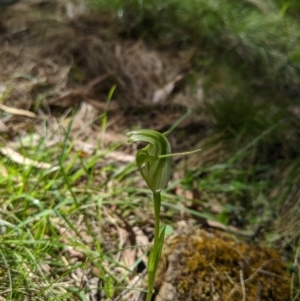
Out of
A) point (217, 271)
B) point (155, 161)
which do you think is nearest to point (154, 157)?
point (155, 161)

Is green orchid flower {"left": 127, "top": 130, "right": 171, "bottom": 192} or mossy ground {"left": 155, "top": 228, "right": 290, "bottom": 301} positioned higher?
green orchid flower {"left": 127, "top": 130, "right": 171, "bottom": 192}

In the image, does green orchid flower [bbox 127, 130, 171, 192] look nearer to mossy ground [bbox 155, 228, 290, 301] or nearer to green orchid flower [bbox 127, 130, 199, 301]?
green orchid flower [bbox 127, 130, 199, 301]

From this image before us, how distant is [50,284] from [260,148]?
1.30 meters

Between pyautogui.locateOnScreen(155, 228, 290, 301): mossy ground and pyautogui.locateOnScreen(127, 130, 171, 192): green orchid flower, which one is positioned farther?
pyautogui.locateOnScreen(155, 228, 290, 301): mossy ground

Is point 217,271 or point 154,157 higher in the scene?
point 154,157

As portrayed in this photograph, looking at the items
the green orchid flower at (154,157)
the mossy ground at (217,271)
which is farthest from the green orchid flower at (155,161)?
the mossy ground at (217,271)

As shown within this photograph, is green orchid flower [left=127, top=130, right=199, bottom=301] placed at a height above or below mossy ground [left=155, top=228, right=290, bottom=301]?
above

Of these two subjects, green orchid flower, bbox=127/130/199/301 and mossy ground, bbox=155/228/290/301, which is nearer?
green orchid flower, bbox=127/130/199/301

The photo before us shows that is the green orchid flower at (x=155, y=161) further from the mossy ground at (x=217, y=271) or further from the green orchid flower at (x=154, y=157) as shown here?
the mossy ground at (x=217, y=271)

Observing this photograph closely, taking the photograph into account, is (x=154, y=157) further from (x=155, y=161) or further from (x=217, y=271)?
(x=217, y=271)

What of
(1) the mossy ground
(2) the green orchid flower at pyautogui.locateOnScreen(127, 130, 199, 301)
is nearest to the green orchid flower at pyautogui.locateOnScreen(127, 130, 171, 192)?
(2) the green orchid flower at pyautogui.locateOnScreen(127, 130, 199, 301)

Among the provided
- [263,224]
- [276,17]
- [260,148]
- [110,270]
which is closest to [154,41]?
[276,17]

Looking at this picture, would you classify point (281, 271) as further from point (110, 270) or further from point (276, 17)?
point (276, 17)

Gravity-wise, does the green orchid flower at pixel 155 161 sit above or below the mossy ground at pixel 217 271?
above
